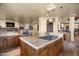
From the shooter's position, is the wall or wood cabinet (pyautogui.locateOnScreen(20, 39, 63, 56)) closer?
wood cabinet (pyautogui.locateOnScreen(20, 39, 63, 56))

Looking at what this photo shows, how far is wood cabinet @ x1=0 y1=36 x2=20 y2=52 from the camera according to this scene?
2014 mm

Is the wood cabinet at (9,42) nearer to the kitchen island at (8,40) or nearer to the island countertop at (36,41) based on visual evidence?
the kitchen island at (8,40)

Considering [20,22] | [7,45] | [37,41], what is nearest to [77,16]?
[37,41]

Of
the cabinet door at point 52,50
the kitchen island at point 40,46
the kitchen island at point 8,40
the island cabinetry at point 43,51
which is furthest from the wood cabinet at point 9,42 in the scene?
the cabinet door at point 52,50

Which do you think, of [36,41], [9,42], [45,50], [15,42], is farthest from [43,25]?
[9,42]

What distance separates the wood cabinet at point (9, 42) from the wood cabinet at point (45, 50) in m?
0.12

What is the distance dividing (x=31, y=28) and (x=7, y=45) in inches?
22.0

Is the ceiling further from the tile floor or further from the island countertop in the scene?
the tile floor

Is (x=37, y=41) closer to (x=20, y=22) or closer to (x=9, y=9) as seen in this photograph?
(x=20, y=22)

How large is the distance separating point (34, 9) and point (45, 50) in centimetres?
77

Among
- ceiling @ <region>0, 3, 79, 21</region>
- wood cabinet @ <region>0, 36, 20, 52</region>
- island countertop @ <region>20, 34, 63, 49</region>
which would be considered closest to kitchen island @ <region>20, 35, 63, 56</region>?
island countertop @ <region>20, 34, 63, 49</region>

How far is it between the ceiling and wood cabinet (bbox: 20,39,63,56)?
0.53 m

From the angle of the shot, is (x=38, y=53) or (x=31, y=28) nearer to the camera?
(x=38, y=53)

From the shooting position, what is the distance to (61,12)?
1.98m
